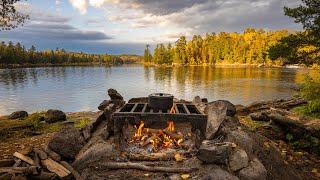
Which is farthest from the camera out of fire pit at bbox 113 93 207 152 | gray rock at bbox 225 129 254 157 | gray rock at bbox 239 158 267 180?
gray rock at bbox 225 129 254 157

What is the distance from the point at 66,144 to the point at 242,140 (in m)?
5.91

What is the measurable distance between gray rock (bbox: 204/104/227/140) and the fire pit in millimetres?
568

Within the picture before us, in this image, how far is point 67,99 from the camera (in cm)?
4794

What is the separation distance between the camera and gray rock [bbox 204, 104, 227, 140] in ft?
36.5

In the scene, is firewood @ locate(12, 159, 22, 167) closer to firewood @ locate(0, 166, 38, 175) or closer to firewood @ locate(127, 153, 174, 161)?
firewood @ locate(0, 166, 38, 175)

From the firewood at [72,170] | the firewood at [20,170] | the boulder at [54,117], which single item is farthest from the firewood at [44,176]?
the boulder at [54,117]

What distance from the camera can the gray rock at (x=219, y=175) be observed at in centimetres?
866

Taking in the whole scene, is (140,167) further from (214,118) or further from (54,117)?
(54,117)

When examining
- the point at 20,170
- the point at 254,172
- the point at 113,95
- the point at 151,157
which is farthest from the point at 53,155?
the point at 254,172

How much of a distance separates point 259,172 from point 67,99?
4218cm

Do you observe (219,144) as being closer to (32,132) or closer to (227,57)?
(32,132)

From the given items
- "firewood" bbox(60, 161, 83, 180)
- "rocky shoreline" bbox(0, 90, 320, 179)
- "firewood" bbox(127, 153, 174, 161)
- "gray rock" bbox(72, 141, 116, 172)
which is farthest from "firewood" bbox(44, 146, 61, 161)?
"firewood" bbox(127, 153, 174, 161)

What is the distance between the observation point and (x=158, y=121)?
11.1m

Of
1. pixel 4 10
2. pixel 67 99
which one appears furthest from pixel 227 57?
pixel 4 10
